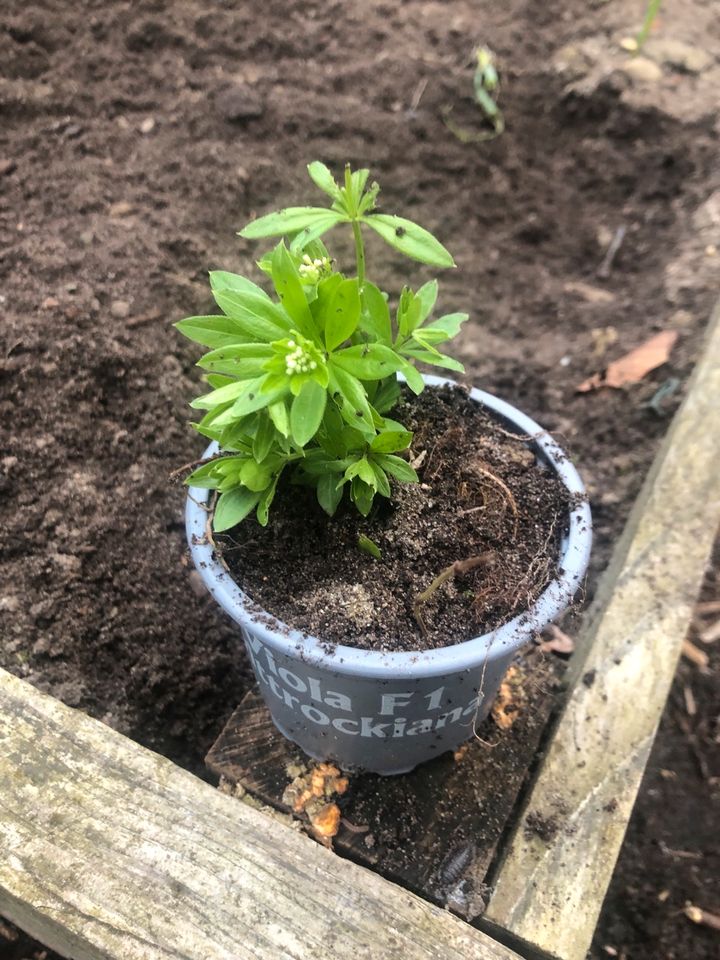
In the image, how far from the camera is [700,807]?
1752mm

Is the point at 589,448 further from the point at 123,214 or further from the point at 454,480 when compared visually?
the point at 123,214

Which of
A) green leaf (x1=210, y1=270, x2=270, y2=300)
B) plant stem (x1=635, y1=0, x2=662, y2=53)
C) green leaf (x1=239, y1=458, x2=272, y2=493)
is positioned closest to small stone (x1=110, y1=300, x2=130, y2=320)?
green leaf (x1=210, y1=270, x2=270, y2=300)

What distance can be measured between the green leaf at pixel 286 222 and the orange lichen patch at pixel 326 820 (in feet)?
3.19

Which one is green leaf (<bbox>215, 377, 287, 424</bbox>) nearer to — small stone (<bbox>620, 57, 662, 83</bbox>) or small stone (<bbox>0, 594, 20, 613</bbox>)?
small stone (<bbox>0, 594, 20, 613</bbox>)

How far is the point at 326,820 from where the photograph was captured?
4.19 ft

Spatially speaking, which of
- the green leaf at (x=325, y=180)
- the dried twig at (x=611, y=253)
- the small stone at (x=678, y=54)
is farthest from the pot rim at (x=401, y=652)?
the small stone at (x=678, y=54)

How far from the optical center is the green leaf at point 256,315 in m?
0.93

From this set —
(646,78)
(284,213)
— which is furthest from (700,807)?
(646,78)

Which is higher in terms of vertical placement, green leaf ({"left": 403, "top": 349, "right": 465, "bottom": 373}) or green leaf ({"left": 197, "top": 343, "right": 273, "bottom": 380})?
green leaf ({"left": 403, "top": 349, "right": 465, "bottom": 373})

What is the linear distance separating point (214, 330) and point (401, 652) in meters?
0.52

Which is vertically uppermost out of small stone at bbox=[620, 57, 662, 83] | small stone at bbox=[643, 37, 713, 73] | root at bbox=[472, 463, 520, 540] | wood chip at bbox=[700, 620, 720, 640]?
small stone at bbox=[643, 37, 713, 73]

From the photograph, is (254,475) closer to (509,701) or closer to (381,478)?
(381,478)

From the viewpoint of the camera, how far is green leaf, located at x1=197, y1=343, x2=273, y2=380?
2.96 ft

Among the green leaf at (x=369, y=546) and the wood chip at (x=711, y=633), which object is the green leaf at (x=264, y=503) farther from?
the wood chip at (x=711, y=633)
